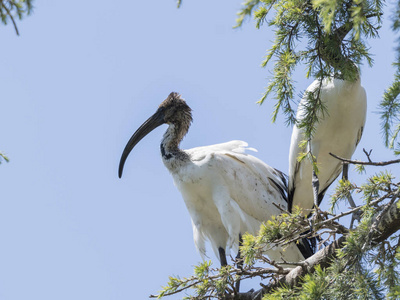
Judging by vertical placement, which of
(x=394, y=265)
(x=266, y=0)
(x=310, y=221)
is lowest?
(x=394, y=265)

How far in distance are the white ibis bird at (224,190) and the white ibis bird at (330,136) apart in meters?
0.31

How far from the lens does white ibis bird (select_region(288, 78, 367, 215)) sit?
6.17 meters

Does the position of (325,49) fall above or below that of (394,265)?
above

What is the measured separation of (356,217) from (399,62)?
1914 mm

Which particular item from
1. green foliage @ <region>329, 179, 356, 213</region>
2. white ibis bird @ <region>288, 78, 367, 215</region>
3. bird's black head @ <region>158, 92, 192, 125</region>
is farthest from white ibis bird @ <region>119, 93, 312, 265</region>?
green foliage @ <region>329, 179, 356, 213</region>

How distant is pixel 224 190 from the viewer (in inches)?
271

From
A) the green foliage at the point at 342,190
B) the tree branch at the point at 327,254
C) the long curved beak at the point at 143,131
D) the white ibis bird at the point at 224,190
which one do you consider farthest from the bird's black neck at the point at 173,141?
the green foliage at the point at 342,190

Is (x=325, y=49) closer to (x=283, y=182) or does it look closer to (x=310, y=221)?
(x=310, y=221)

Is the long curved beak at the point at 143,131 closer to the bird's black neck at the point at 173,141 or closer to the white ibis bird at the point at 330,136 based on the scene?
the bird's black neck at the point at 173,141

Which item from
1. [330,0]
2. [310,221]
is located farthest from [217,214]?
[330,0]

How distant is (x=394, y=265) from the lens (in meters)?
3.64

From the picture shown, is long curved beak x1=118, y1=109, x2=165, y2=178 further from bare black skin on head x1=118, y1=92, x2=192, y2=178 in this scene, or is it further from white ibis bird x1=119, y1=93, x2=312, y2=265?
white ibis bird x1=119, y1=93, x2=312, y2=265

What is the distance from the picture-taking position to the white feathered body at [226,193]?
6.85 metres

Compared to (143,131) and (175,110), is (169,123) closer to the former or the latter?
(175,110)
